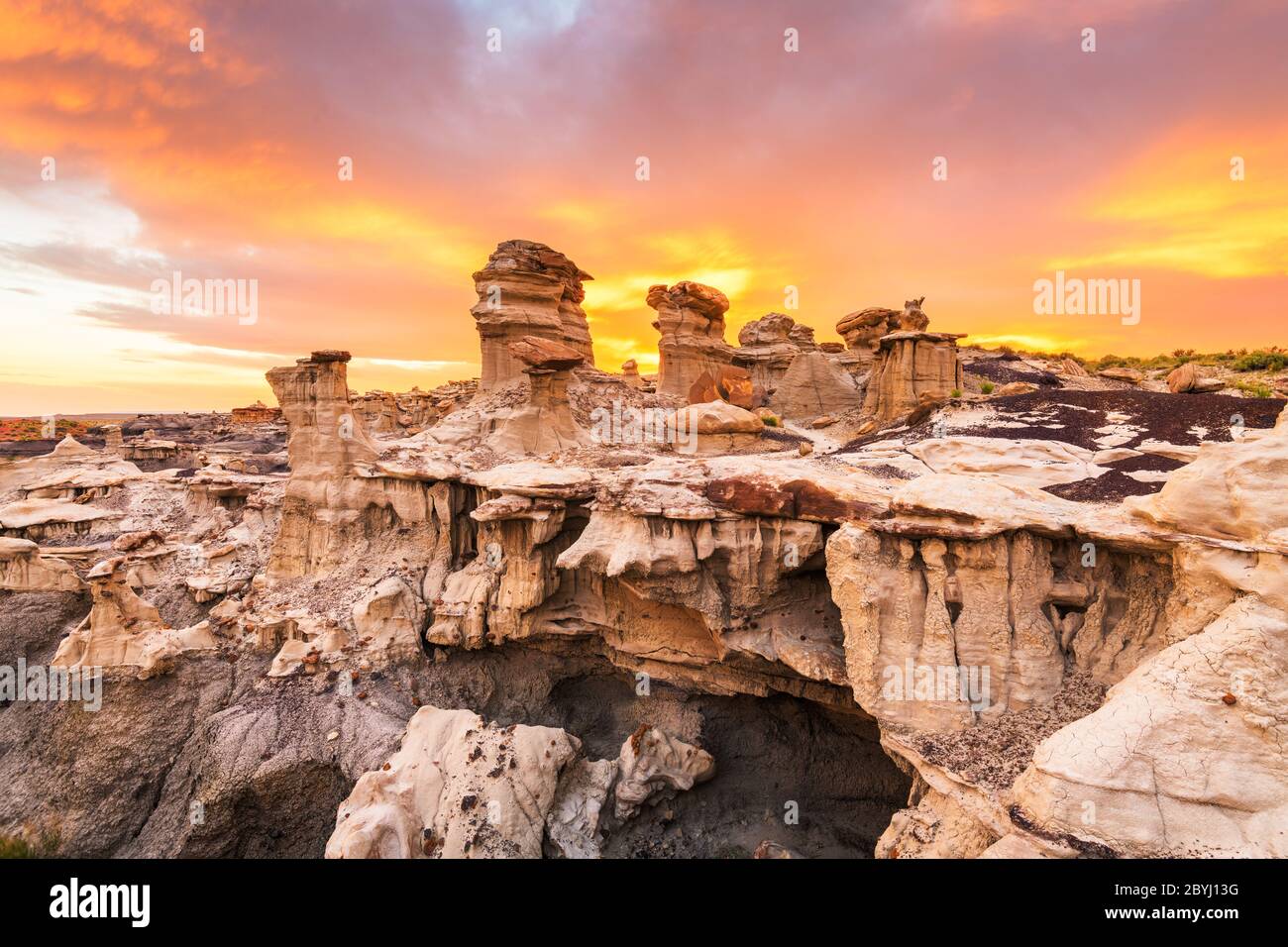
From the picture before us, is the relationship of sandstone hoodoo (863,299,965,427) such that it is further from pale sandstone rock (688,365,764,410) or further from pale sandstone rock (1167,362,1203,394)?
pale sandstone rock (688,365,764,410)

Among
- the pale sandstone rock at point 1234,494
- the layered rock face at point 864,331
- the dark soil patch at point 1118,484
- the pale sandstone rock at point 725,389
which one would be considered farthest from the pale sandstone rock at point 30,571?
the layered rock face at point 864,331

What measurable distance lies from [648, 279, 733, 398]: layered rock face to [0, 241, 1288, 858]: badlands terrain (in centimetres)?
805

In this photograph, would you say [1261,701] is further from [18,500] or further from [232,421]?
[232,421]

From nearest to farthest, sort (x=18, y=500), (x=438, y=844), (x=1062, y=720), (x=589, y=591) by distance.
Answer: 1. (x=1062, y=720)
2. (x=438, y=844)
3. (x=589, y=591)
4. (x=18, y=500)

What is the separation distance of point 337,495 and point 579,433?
25.4 ft

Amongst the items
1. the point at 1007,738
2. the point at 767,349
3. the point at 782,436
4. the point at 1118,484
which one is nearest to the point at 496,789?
the point at 1007,738

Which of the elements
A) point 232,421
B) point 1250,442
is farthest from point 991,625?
point 232,421

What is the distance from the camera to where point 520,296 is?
66.8 feet

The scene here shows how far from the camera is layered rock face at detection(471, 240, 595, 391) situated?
65.7ft

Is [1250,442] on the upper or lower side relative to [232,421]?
lower

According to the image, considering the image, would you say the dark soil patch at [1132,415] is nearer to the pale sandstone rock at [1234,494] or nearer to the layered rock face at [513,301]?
the pale sandstone rock at [1234,494]

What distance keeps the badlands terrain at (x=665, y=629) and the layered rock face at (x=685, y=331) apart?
26.4 ft

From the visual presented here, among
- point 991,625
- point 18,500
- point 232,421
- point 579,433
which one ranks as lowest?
point 991,625

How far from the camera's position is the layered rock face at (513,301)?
789 inches
